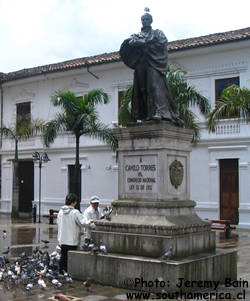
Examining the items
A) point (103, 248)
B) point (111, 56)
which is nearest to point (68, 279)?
point (103, 248)

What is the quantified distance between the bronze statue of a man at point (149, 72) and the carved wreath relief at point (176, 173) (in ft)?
2.15

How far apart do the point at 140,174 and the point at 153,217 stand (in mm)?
709

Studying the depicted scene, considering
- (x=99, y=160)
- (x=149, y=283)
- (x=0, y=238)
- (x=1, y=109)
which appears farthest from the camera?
(x=1, y=109)

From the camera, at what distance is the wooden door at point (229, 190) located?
65.4 feet

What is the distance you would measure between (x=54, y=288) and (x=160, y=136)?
2.65 metres

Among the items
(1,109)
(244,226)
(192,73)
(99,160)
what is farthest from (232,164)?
(1,109)

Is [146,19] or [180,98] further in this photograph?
[180,98]

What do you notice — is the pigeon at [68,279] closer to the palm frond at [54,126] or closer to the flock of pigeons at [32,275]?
the flock of pigeons at [32,275]

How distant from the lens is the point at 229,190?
20.2 meters

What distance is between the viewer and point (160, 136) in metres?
7.53

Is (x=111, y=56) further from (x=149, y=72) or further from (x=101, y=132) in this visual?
(x=149, y=72)

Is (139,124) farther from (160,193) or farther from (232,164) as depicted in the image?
(232,164)

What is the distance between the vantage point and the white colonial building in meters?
19.9

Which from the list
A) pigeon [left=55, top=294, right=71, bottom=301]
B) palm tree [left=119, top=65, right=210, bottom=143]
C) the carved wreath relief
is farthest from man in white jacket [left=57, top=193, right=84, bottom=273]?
palm tree [left=119, top=65, right=210, bottom=143]
